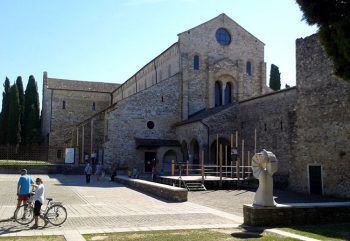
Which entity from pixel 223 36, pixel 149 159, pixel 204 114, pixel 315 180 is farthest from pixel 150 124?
pixel 315 180

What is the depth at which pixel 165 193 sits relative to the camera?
19719 millimetres

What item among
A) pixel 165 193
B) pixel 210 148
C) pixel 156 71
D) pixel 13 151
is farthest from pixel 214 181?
pixel 13 151

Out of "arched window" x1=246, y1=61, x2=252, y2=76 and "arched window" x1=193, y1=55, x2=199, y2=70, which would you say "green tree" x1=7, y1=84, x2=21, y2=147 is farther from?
"arched window" x1=246, y1=61, x2=252, y2=76

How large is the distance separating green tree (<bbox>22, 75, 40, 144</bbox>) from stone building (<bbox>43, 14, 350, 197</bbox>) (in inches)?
282

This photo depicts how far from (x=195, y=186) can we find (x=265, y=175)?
491 inches

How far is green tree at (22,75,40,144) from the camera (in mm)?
58469

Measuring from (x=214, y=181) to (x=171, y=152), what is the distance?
1350cm

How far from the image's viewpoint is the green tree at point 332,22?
8.98 meters

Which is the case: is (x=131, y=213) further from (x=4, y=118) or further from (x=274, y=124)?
(x=4, y=118)

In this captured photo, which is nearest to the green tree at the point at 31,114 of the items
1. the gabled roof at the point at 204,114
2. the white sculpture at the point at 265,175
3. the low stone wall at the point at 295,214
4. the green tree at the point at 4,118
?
the green tree at the point at 4,118

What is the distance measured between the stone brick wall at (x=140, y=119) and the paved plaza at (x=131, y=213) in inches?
639

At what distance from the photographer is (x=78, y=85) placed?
61375mm

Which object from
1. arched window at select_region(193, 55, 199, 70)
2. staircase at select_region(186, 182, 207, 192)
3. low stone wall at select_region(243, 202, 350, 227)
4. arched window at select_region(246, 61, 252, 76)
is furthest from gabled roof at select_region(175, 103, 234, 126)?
low stone wall at select_region(243, 202, 350, 227)

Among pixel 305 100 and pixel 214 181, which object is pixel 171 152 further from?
pixel 305 100
